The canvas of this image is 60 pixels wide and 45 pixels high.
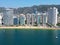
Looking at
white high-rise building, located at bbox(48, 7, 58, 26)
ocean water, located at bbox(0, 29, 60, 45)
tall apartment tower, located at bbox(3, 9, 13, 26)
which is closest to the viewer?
ocean water, located at bbox(0, 29, 60, 45)

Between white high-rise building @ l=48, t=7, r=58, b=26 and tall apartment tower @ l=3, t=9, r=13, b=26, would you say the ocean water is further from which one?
tall apartment tower @ l=3, t=9, r=13, b=26

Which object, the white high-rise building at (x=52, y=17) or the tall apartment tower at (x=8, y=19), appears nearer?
the white high-rise building at (x=52, y=17)

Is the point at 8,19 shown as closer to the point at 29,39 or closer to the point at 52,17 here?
the point at 52,17

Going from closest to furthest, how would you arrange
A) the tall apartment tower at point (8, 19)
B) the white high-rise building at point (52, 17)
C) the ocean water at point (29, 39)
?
the ocean water at point (29, 39)
the white high-rise building at point (52, 17)
the tall apartment tower at point (8, 19)

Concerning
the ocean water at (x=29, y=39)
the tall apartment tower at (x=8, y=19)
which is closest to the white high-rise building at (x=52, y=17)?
the tall apartment tower at (x=8, y=19)

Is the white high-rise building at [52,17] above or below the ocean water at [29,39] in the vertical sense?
above

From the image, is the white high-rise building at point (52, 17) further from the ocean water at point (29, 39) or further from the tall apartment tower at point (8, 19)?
the ocean water at point (29, 39)

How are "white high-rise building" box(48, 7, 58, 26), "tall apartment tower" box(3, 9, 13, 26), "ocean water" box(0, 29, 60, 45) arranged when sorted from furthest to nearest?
"tall apartment tower" box(3, 9, 13, 26), "white high-rise building" box(48, 7, 58, 26), "ocean water" box(0, 29, 60, 45)

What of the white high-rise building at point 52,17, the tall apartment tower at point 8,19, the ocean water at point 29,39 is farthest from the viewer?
the tall apartment tower at point 8,19

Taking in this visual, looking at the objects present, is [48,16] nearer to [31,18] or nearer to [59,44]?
[31,18]

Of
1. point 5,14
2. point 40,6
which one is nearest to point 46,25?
point 5,14

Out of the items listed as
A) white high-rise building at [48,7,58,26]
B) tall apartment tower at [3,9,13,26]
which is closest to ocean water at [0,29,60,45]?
white high-rise building at [48,7,58,26]
